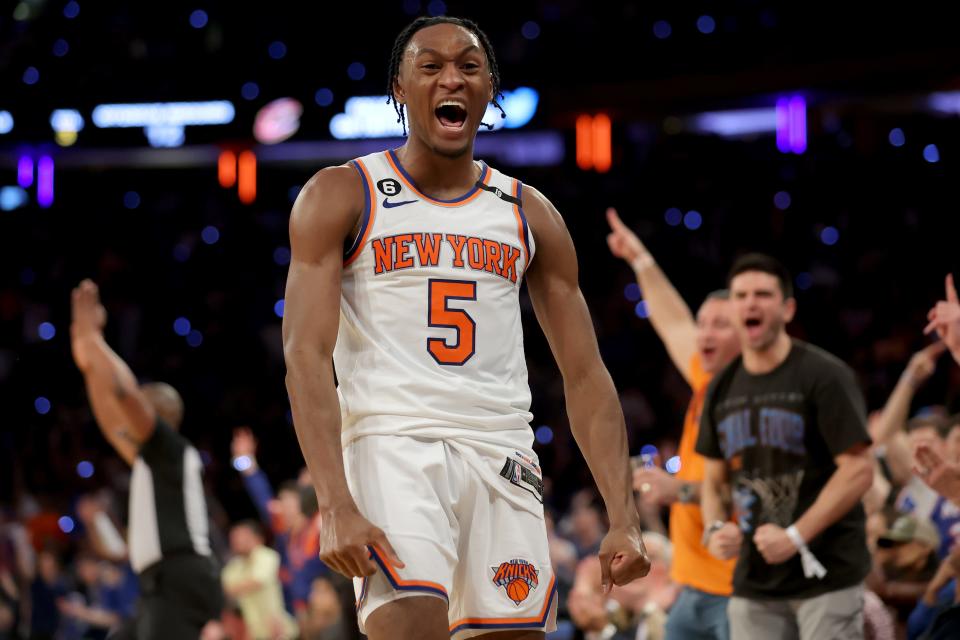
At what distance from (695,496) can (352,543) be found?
2.86 m

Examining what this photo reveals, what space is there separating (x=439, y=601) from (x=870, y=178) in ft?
42.7

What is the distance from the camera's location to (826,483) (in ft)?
15.8

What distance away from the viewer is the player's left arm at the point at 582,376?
3137 millimetres

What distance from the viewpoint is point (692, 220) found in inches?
608

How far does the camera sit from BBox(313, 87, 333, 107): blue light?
16.0 m

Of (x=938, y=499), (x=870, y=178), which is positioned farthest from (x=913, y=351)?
(x=938, y=499)

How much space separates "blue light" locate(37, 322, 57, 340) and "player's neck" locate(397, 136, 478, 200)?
14.0m

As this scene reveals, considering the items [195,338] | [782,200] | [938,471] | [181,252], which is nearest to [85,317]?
[938,471]

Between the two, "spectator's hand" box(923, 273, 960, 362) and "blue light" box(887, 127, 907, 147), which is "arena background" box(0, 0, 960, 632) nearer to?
"blue light" box(887, 127, 907, 147)

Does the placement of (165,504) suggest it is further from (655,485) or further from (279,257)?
(279,257)

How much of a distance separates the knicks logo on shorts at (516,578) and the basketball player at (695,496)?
7.07 ft

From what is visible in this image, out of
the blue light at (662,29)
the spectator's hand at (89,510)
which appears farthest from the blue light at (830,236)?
the spectator's hand at (89,510)

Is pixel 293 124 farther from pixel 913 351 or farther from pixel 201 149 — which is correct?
pixel 913 351

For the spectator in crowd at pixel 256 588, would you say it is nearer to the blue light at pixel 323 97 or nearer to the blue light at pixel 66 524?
the blue light at pixel 66 524
